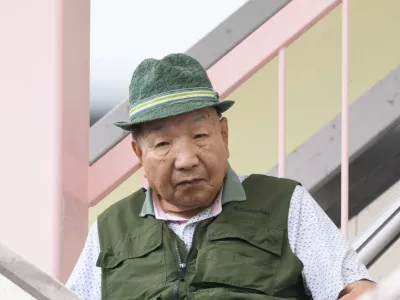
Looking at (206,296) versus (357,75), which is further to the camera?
(357,75)

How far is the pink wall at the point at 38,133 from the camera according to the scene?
224 centimetres

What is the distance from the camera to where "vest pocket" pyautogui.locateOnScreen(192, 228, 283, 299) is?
5.96 ft

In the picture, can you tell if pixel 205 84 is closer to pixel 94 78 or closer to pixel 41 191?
pixel 41 191

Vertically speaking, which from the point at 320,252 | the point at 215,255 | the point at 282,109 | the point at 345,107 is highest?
the point at 345,107

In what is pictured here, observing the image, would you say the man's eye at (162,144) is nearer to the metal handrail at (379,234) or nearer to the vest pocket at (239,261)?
the vest pocket at (239,261)

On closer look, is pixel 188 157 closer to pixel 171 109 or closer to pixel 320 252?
pixel 171 109

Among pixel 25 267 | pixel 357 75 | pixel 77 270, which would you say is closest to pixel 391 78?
pixel 357 75

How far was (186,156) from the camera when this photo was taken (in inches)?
73.7

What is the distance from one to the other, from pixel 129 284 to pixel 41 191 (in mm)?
451

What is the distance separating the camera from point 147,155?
1.94 metres

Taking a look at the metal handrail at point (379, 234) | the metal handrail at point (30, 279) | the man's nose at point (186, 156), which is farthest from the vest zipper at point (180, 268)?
the metal handrail at point (379, 234)

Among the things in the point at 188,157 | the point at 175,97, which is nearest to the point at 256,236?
the point at 188,157

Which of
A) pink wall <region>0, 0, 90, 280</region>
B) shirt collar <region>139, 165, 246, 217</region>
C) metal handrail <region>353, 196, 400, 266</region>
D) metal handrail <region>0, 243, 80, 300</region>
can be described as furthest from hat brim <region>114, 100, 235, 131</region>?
metal handrail <region>353, 196, 400, 266</region>

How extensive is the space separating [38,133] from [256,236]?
2.05 feet
